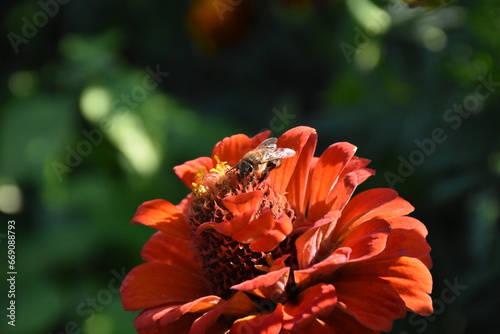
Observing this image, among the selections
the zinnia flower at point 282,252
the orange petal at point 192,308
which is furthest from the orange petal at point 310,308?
the orange petal at point 192,308

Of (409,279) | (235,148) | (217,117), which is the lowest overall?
(217,117)

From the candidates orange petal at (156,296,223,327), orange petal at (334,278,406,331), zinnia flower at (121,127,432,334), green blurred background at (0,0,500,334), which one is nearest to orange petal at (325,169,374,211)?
zinnia flower at (121,127,432,334)

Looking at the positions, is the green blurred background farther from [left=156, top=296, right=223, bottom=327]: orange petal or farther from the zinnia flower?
[left=156, top=296, right=223, bottom=327]: orange petal

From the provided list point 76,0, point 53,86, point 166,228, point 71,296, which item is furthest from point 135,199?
point 166,228

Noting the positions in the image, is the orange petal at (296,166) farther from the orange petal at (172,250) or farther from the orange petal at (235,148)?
the orange petal at (172,250)

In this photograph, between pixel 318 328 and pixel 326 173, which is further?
pixel 326 173

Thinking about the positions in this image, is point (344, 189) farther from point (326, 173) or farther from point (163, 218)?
point (163, 218)

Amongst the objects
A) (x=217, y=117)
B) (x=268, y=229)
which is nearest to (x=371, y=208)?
(x=268, y=229)
